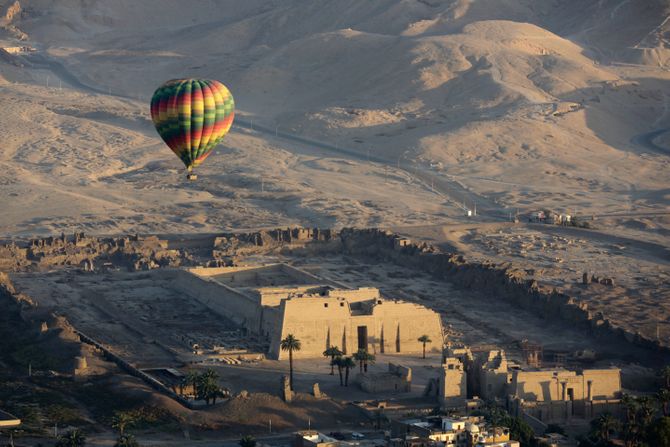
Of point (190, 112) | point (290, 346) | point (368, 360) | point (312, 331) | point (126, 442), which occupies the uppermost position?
point (190, 112)

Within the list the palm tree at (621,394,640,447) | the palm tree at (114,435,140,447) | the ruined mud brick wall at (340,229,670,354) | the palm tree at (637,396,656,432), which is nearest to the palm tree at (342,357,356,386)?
A: the palm tree at (621,394,640,447)

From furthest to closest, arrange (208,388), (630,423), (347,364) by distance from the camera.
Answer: (347,364)
(208,388)
(630,423)

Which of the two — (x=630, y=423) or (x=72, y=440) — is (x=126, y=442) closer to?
(x=72, y=440)

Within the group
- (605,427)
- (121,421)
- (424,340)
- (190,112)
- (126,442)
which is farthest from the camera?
(190,112)

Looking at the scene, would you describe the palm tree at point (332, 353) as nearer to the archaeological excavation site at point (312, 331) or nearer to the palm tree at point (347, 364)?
the archaeological excavation site at point (312, 331)

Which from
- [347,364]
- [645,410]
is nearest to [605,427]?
[645,410]

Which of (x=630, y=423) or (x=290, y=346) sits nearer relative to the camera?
(x=630, y=423)

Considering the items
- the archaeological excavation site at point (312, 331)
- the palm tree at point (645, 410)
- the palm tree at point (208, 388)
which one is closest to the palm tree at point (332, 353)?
the archaeological excavation site at point (312, 331)
